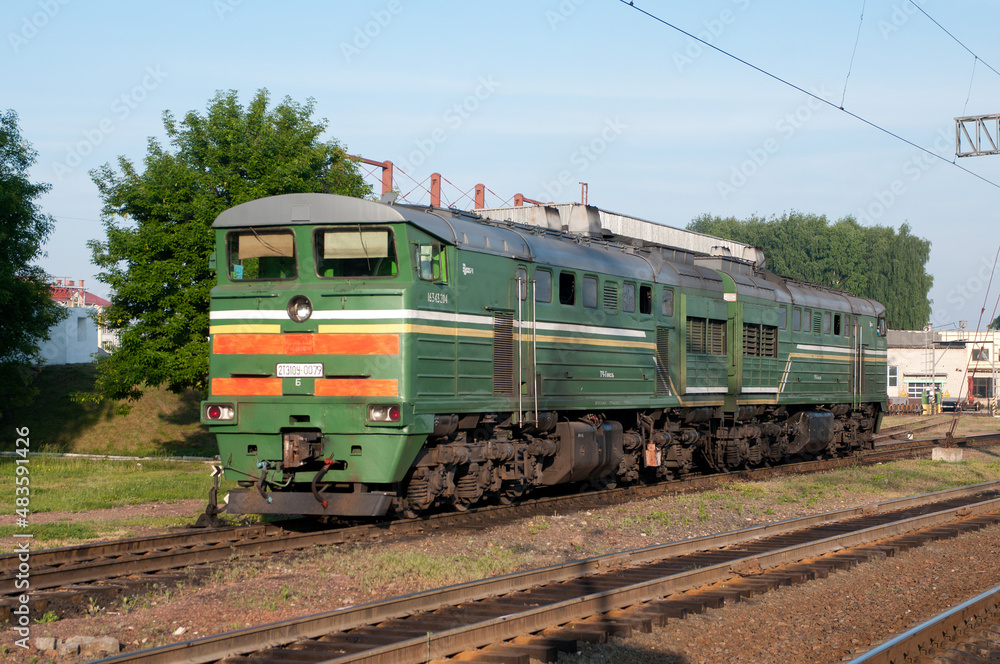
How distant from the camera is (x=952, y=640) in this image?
27.9 ft

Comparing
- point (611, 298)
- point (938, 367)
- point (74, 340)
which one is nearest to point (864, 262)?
point (938, 367)

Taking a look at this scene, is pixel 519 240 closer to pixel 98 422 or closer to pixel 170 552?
pixel 170 552

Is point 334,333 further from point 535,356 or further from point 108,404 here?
point 108,404

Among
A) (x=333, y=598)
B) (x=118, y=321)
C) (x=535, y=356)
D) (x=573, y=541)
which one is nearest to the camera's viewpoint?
(x=333, y=598)

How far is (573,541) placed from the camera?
1290 centimetres

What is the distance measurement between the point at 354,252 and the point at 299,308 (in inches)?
40.4

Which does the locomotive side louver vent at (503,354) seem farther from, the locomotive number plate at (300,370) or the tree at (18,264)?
the tree at (18,264)

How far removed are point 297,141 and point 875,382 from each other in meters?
19.0

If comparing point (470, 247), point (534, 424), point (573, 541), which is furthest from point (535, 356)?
point (573, 541)

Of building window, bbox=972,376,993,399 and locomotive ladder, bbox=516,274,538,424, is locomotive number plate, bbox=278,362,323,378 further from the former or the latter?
building window, bbox=972,376,993,399

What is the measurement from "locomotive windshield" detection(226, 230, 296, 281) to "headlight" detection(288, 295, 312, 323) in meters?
0.37

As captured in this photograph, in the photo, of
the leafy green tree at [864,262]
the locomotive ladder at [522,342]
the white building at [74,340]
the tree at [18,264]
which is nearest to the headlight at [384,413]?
the locomotive ladder at [522,342]

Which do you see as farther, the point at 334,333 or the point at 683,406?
the point at 683,406

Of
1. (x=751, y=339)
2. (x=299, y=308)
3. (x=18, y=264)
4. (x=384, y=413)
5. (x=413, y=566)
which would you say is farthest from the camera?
(x=18, y=264)
